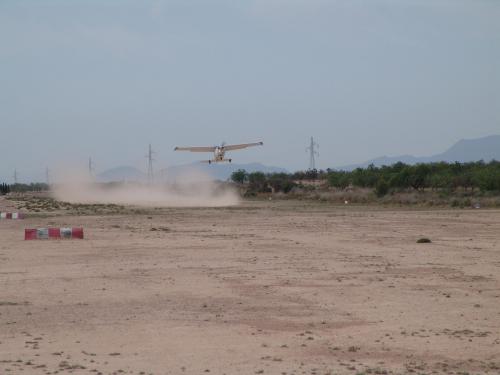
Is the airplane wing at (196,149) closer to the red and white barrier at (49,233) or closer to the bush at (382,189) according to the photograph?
the bush at (382,189)

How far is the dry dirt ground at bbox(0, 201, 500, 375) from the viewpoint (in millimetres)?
10758

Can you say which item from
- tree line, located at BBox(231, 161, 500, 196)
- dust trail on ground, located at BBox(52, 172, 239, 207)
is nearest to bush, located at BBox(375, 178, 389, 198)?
tree line, located at BBox(231, 161, 500, 196)

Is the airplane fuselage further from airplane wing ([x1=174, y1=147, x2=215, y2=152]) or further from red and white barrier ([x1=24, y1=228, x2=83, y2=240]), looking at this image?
red and white barrier ([x1=24, y1=228, x2=83, y2=240])

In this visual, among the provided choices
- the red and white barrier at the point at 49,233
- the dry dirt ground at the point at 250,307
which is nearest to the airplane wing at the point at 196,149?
the red and white barrier at the point at 49,233

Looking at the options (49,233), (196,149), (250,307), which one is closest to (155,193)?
(196,149)

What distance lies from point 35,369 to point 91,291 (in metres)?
7.04

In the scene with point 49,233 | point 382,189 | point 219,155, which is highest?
point 219,155

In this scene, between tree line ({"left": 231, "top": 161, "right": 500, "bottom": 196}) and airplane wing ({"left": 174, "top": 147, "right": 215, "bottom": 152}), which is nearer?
airplane wing ({"left": 174, "top": 147, "right": 215, "bottom": 152})

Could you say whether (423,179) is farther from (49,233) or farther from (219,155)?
(49,233)

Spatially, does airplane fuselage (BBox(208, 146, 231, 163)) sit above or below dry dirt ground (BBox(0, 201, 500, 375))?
above

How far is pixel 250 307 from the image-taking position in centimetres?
1508

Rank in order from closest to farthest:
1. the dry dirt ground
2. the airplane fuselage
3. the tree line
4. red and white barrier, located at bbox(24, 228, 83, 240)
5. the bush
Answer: the dry dirt ground
red and white barrier, located at bbox(24, 228, 83, 240)
the airplane fuselage
the tree line
the bush

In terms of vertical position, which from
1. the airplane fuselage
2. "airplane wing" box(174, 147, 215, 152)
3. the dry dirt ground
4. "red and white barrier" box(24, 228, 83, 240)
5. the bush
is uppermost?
"airplane wing" box(174, 147, 215, 152)

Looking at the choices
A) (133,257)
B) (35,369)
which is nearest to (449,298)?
(35,369)
